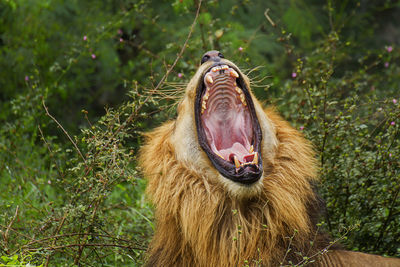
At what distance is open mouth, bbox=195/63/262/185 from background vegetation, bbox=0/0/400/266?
306 mm

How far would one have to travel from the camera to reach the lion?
384 centimetres

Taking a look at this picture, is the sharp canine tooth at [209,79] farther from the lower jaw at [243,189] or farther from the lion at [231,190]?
the lower jaw at [243,189]

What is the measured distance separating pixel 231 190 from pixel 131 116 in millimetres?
1114

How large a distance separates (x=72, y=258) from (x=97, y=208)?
51 cm

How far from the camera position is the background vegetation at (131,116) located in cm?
450

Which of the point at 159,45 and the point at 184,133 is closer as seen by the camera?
the point at 184,133

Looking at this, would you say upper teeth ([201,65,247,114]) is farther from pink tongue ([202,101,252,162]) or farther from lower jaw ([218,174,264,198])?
lower jaw ([218,174,264,198])

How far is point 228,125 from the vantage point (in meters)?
4.63

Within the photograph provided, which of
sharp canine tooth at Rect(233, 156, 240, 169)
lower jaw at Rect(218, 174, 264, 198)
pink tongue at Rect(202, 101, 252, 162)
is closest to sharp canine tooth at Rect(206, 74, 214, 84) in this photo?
pink tongue at Rect(202, 101, 252, 162)

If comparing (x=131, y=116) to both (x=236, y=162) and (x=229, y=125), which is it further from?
(x=236, y=162)

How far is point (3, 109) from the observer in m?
8.20

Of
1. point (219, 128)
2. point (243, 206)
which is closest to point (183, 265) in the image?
point (243, 206)

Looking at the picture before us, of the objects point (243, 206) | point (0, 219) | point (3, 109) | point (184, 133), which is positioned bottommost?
point (3, 109)

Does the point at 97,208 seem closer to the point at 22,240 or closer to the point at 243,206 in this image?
the point at 22,240
